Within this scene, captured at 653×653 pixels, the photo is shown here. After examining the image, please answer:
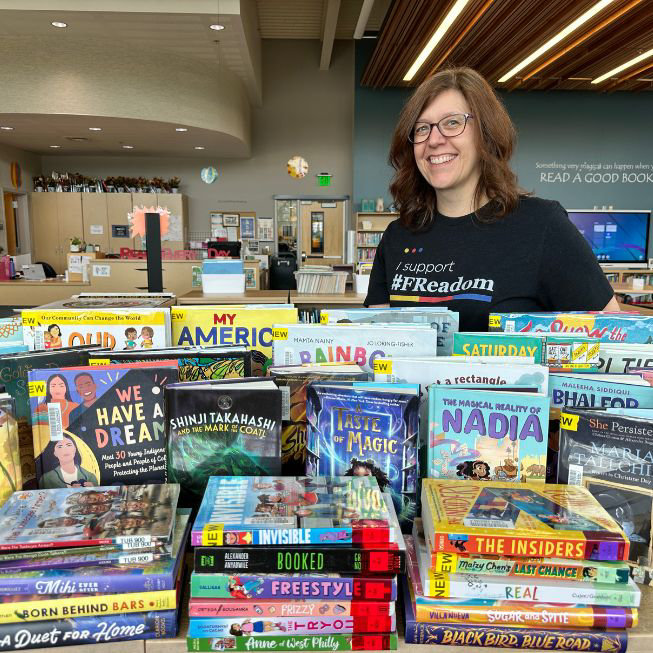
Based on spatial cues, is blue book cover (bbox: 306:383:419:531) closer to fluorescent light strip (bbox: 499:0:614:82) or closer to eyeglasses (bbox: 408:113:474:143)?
eyeglasses (bbox: 408:113:474:143)

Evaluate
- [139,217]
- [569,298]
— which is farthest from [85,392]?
[139,217]

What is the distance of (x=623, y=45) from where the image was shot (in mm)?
7000

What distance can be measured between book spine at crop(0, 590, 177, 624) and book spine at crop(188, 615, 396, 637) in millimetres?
57

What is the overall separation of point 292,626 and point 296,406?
39 centimetres

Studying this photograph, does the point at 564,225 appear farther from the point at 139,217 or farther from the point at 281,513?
the point at 139,217

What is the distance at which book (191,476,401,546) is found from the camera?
2.49 ft

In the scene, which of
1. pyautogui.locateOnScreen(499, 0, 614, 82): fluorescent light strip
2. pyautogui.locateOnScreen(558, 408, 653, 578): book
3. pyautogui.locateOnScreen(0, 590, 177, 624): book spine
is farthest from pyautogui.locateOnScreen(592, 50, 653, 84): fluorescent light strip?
pyautogui.locateOnScreen(0, 590, 177, 624): book spine

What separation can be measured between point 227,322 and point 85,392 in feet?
1.34

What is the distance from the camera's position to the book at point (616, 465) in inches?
34.0

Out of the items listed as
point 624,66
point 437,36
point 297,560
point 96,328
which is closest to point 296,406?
point 297,560

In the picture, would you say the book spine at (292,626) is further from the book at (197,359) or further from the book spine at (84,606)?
the book at (197,359)

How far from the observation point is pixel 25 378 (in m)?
1.06

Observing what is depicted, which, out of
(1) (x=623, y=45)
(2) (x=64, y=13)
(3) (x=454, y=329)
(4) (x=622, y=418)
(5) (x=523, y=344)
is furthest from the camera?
(1) (x=623, y=45)

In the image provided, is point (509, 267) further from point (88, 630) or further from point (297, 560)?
point (88, 630)
